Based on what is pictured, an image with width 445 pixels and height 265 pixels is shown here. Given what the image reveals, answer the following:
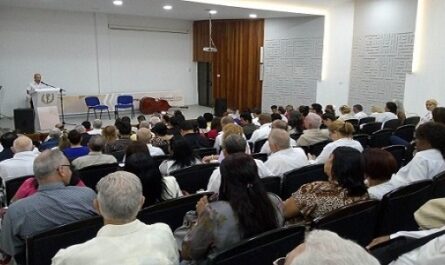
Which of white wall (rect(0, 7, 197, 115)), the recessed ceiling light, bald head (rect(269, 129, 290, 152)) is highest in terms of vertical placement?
the recessed ceiling light

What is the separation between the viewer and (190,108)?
1494cm

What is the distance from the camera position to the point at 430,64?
29.7ft

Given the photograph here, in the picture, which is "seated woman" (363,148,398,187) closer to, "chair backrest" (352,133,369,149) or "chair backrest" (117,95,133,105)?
"chair backrest" (352,133,369,149)

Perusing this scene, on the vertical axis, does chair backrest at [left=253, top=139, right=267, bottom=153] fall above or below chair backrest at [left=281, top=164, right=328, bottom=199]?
below

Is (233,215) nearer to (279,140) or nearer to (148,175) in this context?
(148,175)

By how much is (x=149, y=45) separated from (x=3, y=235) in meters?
12.5

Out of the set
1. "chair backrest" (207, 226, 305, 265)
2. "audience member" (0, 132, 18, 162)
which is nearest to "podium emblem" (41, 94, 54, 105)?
"audience member" (0, 132, 18, 162)

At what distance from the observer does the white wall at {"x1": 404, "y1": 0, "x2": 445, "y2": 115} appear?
8.77 meters

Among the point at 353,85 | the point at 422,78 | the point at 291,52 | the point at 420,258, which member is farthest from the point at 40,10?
the point at 420,258

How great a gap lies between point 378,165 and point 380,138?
296cm

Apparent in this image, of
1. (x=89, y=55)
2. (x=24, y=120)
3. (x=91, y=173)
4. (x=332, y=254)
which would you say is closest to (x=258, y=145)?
(x=91, y=173)

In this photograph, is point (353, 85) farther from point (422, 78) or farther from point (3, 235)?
point (3, 235)

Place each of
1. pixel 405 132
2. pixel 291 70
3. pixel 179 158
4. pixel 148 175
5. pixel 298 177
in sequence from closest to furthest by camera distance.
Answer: pixel 148 175
pixel 298 177
pixel 179 158
pixel 405 132
pixel 291 70

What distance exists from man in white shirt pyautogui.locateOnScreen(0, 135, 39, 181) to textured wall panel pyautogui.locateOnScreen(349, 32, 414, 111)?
8744mm
